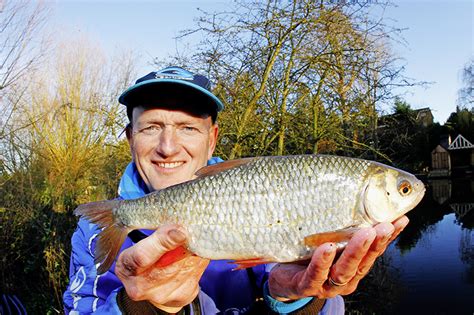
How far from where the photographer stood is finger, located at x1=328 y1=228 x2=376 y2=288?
164 centimetres

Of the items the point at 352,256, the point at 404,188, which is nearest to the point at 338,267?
the point at 352,256

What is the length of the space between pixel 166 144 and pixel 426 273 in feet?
30.1

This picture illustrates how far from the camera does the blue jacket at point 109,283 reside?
7.25 feet

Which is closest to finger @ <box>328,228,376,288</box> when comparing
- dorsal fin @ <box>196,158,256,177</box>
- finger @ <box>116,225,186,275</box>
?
dorsal fin @ <box>196,158,256,177</box>

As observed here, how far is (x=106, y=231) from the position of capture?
1.98 metres

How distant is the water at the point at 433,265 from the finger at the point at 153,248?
715 centimetres

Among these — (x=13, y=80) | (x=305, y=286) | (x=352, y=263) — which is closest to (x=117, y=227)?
(x=305, y=286)

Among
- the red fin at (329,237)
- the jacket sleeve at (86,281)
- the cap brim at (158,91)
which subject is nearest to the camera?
the red fin at (329,237)

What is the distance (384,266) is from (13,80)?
9001mm

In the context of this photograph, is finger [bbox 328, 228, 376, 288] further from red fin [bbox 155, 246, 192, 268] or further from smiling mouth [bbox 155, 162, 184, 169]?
smiling mouth [bbox 155, 162, 184, 169]

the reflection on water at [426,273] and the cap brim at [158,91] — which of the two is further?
the reflection on water at [426,273]

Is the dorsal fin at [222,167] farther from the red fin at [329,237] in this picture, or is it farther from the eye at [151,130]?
the eye at [151,130]

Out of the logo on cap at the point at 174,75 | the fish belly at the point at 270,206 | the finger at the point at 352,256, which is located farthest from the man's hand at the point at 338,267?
the logo on cap at the point at 174,75

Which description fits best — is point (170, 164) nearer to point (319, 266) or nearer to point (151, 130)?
point (151, 130)
